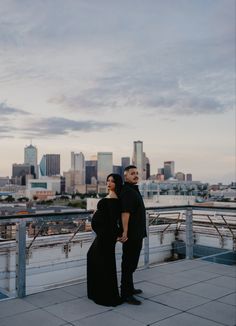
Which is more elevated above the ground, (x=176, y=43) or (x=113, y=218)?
(x=176, y=43)

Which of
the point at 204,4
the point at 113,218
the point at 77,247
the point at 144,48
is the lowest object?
the point at 77,247

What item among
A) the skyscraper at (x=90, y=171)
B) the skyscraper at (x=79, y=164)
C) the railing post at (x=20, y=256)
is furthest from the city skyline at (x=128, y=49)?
the skyscraper at (x=79, y=164)

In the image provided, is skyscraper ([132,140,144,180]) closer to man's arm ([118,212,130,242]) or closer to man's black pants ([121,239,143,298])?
man's black pants ([121,239,143,298])

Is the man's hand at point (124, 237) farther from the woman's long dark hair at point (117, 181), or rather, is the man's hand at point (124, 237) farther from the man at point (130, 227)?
the woman's long dark hair at point (117, 181)

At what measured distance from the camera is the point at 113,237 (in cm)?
356

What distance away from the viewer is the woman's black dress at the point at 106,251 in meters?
3.54

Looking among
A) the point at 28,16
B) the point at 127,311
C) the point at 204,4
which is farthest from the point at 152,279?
the point at 28,16

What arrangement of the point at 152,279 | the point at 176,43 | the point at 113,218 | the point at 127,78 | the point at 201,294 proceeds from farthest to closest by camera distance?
1. the point at 127,78
2. the point at 176,43
3. the point at 152,279
4. the point at 201,294
5. the point at 113,218

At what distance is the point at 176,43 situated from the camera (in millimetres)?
11836

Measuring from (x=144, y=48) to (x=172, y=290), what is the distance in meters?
10.3

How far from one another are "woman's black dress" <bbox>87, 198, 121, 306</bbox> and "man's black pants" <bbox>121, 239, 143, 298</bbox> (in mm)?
124

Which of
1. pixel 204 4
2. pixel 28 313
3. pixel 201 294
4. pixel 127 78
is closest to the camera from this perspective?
pixel 28 313

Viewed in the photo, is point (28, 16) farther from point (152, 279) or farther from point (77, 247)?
point (152, 279)

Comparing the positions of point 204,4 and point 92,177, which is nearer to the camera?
point 204,4
